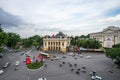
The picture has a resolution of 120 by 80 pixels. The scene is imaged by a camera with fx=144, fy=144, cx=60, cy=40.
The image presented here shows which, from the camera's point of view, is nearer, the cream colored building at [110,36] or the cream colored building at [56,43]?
the cream colored building at [56,43]

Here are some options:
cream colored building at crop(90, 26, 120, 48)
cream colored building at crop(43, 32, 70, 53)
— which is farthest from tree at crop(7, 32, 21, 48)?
cream colored building at crop(90, 26, 120, 48)

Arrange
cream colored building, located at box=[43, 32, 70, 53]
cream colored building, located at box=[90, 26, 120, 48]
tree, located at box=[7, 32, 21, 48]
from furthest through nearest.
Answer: cream colored building, located at box=[90, 26, 120, 48] < tree, located at box=[7, 32, 21, 48] < cream colored building, located at box=[43, 32, 70, 53]

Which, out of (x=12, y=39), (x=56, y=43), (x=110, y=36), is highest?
(x=110, y=36)

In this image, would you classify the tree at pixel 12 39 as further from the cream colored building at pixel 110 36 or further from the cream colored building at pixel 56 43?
the cream colored building at pixel 110 36

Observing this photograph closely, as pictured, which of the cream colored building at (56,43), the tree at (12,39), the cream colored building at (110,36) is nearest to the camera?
the cream colored building at (56,43)

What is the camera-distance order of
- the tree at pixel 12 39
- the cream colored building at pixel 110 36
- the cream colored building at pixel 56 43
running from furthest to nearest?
the cream colored building at pixel 110 36
the tree at pixel 12 39
the cream colored building at pixel 56 43

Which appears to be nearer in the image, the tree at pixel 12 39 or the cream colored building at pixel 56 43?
the cream colored building at pixel 56 43

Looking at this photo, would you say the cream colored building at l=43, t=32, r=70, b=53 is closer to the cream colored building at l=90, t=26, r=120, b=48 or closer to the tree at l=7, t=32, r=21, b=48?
the tree at l=7, t=32, r=21, b=48

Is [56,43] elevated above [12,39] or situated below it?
below

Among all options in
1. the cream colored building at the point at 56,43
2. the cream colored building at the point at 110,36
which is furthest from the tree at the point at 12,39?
the cream colored building at the point at 110,36

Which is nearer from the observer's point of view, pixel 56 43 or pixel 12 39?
pixel 56 43

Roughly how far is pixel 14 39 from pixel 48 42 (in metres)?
24.3

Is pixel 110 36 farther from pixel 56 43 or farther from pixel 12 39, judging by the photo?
pixel 12 39

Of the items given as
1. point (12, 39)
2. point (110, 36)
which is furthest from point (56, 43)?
point (110, 36)
